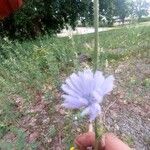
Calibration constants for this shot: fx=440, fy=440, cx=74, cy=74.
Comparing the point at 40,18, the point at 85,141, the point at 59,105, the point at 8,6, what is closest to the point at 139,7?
the point at 40,18

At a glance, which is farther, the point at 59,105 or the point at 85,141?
the point at 59,105

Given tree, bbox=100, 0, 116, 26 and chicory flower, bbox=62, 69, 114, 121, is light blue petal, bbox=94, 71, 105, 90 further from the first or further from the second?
tree, bbox=100, 0, 116, 26

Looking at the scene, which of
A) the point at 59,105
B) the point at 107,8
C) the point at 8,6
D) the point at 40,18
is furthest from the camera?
the point at 107,8

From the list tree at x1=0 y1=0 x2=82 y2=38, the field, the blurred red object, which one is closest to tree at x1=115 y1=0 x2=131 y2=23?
tree at x1=0 y1=0 x2=82 y2=38

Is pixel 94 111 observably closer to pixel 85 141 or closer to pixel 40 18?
pixel 85 141

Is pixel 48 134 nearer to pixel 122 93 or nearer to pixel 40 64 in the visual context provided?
pixel 122 93

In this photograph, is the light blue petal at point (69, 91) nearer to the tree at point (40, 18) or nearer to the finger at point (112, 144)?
the finger at point (112, 144)

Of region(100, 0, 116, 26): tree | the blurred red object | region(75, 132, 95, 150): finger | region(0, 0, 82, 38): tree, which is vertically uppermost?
the blurred red object

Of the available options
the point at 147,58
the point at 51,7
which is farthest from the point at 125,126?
the point at 51,7
